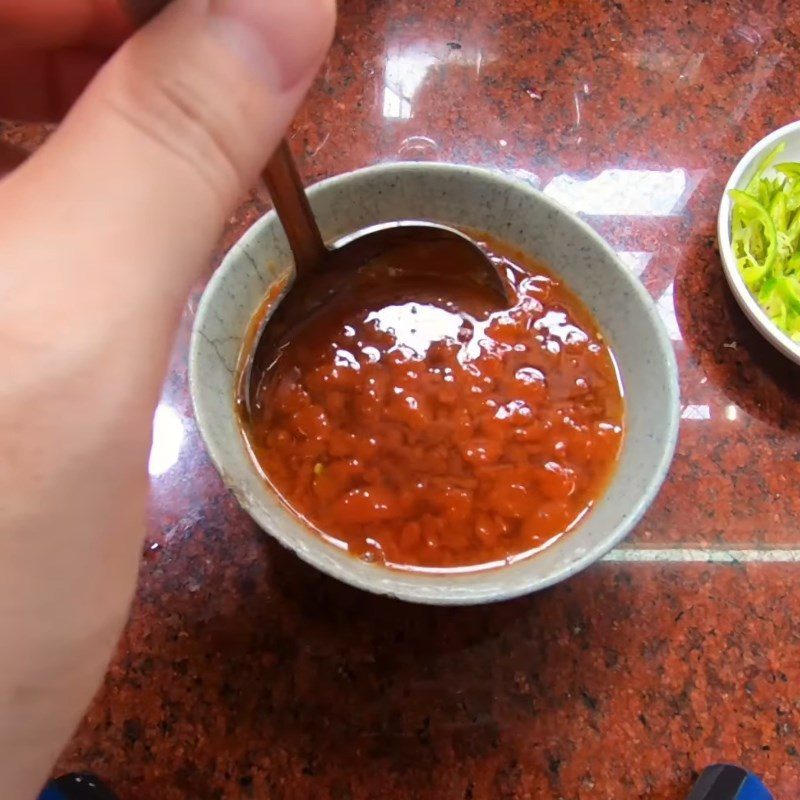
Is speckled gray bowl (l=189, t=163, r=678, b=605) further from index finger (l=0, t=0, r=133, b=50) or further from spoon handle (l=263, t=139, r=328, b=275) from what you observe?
index finger (l=0, t=0, r=133, b=50)

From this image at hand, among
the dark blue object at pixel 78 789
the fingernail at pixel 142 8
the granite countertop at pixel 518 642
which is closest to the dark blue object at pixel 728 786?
the granite countertop at pixel 518 642

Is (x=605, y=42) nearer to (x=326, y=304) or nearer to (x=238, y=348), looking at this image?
(x=326, y=304)

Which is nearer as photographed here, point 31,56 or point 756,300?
point 31,56

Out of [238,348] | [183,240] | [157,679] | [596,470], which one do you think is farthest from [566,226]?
[157,679]

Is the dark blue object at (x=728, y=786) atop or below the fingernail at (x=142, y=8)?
below

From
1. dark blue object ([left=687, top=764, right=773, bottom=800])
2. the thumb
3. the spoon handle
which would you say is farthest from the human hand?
dark blue object ([left=687, top=764, right=773, bottom=800])

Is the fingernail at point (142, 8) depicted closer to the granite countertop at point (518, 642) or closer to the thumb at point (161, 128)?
the thumb at point (161, 128)
